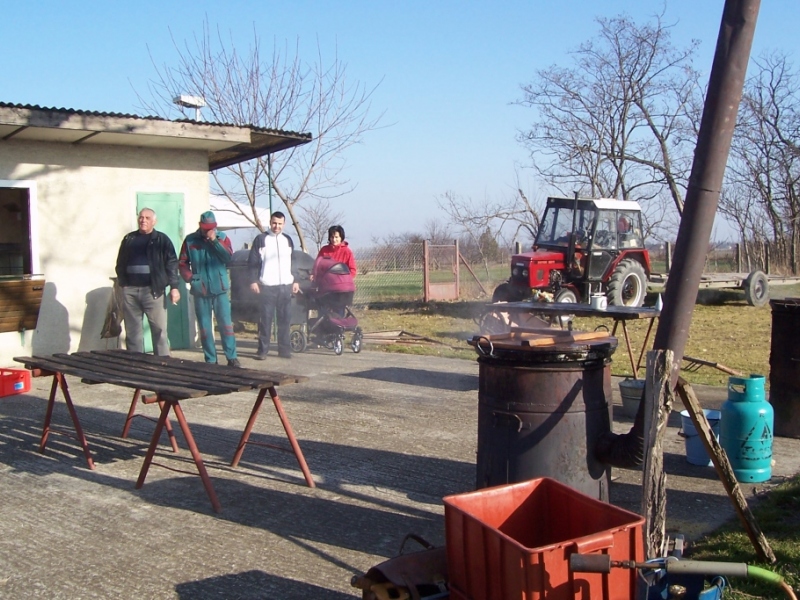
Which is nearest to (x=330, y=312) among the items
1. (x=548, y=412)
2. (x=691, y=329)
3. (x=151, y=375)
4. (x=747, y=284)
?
(x=151, y=375)

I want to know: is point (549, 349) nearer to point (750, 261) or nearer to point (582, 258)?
point (582, 258)

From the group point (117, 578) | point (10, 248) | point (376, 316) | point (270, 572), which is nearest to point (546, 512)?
point (270, 572)

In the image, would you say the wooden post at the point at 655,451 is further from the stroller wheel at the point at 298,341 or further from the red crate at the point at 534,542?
the stroller wheel at the point at 298,341

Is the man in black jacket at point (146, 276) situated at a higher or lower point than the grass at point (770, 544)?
higher

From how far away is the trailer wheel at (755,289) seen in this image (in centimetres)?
1895

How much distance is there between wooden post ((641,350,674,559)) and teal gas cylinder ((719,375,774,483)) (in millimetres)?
1654

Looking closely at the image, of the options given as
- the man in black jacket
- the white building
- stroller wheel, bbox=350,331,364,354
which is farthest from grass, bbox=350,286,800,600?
the man in black jacket

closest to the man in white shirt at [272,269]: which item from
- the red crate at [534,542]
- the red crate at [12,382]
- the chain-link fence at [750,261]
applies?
the red crate at [12,382]

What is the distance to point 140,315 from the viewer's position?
336 inches

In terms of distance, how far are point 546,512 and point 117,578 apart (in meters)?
2.00

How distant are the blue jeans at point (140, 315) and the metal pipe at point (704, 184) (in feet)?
19.5

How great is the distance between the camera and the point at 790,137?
29.4 metres

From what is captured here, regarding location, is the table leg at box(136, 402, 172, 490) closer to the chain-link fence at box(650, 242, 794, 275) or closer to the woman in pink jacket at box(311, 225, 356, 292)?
the woman in pink jacket at box(311, 225, 356, 292)

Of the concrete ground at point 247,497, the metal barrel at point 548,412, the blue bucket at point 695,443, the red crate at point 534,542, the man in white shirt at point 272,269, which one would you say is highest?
the man in white shirt at point 272,269
